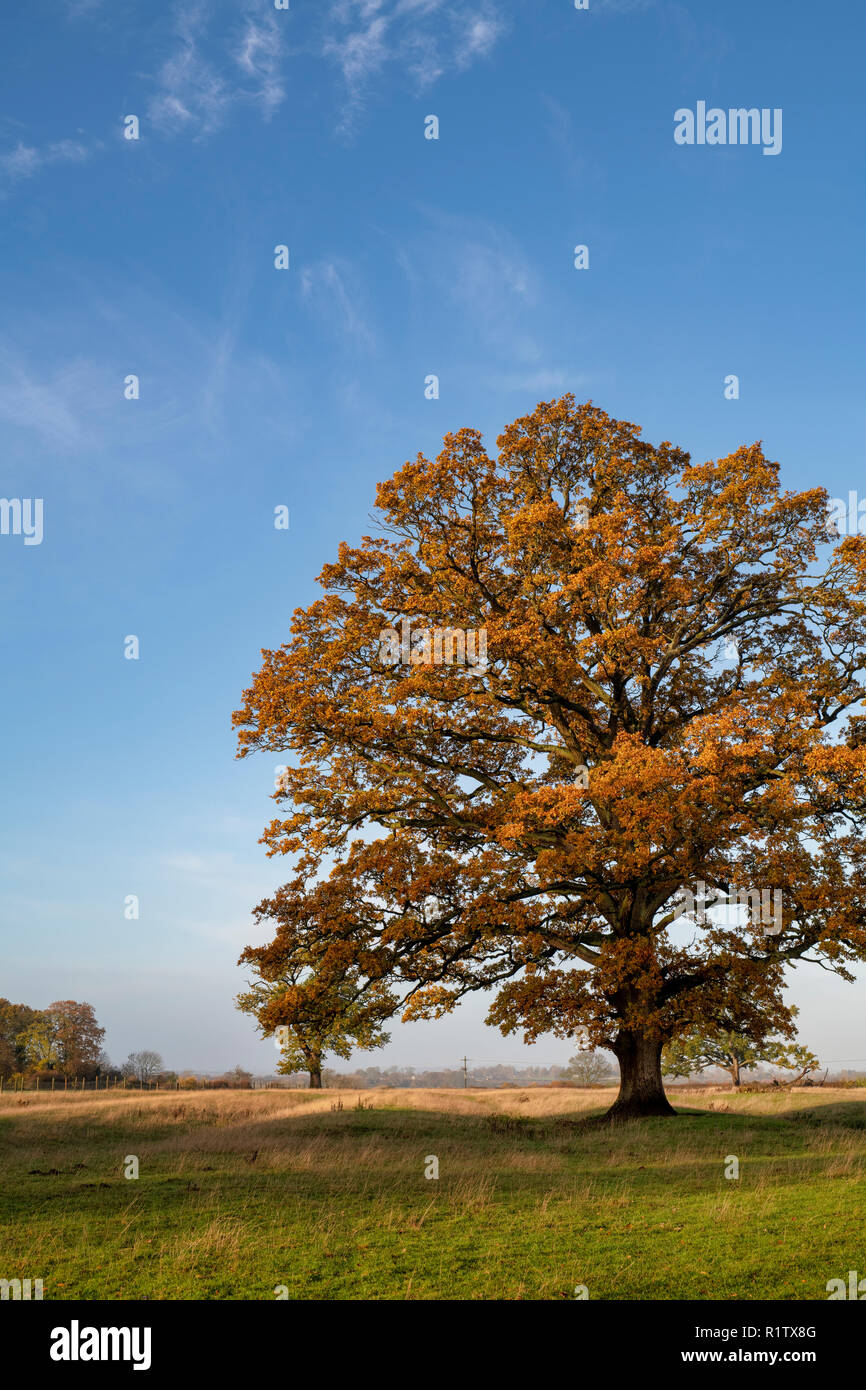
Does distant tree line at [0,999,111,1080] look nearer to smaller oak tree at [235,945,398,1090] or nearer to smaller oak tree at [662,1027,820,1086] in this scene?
smaller oak tree at [662,1027,820,1086]

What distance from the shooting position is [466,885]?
24.2m

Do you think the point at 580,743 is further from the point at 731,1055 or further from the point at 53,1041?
the point at 53,1041

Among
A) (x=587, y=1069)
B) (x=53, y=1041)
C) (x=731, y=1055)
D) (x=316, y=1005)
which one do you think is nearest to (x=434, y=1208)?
(x=316, y=1005)

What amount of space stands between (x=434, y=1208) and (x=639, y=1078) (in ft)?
48.2

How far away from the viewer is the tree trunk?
25.9m

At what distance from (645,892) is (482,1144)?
824 centimetres

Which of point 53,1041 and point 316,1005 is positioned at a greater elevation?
point 316,1005

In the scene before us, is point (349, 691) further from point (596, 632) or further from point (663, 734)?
point (663, 734)

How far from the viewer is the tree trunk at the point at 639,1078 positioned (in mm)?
25906

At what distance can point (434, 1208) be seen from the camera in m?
13.3

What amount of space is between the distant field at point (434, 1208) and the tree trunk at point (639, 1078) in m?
1.01

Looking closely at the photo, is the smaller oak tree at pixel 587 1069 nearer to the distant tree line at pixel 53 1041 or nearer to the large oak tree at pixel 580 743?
the distant tree line at pixel 53 1041

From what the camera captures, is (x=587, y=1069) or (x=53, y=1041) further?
(x=587, y=1069)
